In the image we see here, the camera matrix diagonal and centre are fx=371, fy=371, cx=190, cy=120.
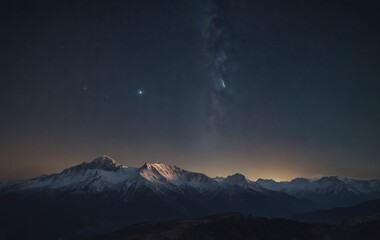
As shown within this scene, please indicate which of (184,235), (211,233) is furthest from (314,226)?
(184,235)

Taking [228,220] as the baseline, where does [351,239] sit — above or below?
below

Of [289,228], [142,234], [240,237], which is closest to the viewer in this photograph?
[240,237]

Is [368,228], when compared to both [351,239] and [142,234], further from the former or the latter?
[142,234]

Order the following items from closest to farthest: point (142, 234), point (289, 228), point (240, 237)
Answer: point (240, 237)
point (289, 228)
point (142, 234)

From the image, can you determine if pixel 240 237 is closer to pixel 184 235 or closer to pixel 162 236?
pixel 184 235

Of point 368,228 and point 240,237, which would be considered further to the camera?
point 368,228

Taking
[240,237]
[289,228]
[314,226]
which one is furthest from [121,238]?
[314,226]

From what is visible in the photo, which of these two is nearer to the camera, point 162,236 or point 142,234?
point 162,236

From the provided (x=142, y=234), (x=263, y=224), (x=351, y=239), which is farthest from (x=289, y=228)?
(x=142, y=234)
